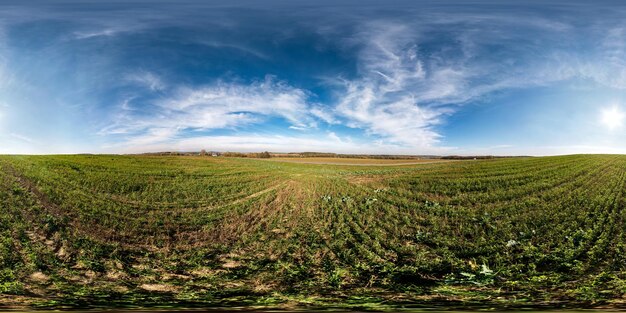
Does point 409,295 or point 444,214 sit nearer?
point 409,295

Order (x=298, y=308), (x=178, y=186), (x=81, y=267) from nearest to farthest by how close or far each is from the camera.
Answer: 1. (x=298, y=308)
2. (x=81, y=267)
3. (x=178, y=186)

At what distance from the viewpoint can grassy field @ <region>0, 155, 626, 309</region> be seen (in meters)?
3.52

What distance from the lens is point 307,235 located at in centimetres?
516

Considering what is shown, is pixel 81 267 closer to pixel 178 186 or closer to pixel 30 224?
pixel 30 224

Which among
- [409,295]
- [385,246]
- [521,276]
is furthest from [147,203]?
[521,276]

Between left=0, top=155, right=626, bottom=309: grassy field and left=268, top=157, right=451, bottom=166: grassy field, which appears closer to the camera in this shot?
left=0, top=155, right=626, bottom=309: grassy field

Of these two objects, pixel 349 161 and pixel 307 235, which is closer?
pixel 307 235

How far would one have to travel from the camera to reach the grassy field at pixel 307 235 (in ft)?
11.6

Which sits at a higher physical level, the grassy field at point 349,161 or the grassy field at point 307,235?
the grassy field at point 349,161

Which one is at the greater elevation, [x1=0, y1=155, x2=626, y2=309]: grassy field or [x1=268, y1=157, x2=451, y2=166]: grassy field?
[x1=268, y1=157, x2=451, y2=166]: grassy field

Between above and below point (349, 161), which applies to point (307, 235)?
below

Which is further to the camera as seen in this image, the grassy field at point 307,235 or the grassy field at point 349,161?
the grassy field at point 349,161

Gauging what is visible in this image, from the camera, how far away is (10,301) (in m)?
3.29

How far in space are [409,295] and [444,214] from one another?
2.86 meters
